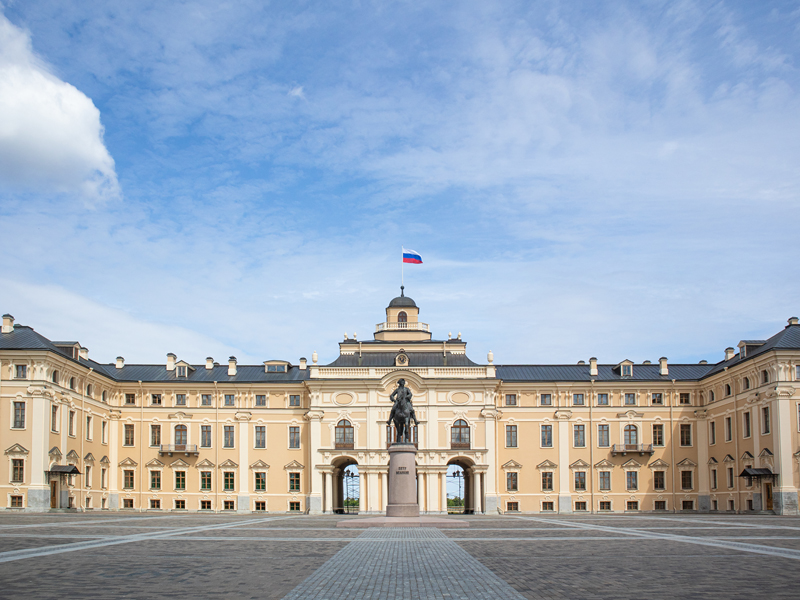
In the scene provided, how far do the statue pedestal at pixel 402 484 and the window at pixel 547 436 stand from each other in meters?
35.0

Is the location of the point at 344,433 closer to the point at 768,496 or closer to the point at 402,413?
the point at 402,413

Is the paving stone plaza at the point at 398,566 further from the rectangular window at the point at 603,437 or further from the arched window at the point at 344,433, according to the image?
the rectangular window at the point at 603,437

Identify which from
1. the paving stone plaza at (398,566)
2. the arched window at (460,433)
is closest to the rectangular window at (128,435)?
the arched window at (460,433)

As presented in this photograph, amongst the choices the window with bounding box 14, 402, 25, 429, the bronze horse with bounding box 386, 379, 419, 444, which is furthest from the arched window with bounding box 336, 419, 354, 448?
the bronze horse with bounding box 386, 379, 419, 444

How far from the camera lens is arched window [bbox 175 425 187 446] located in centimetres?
7169

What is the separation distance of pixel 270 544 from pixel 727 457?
161 ft

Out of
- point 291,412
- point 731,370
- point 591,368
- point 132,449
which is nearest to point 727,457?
point 731,370

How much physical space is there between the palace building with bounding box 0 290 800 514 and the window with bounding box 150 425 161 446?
9 centimetres

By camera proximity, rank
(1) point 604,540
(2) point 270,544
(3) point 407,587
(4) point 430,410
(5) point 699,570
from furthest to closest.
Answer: (4) point 430,410 → (1) point 604,540 → (2) point 270,544 → (5) point 699,570 → (3) point 407,587

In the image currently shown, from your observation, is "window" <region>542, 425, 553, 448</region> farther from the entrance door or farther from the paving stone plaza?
the paving stone plaza

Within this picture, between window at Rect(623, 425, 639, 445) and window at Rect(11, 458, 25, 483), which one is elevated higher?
window at Rect(623, 425, 639, 445)

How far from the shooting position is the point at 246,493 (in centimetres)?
7062

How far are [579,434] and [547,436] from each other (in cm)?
273

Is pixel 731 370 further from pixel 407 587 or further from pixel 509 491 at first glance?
pixel 407 587
